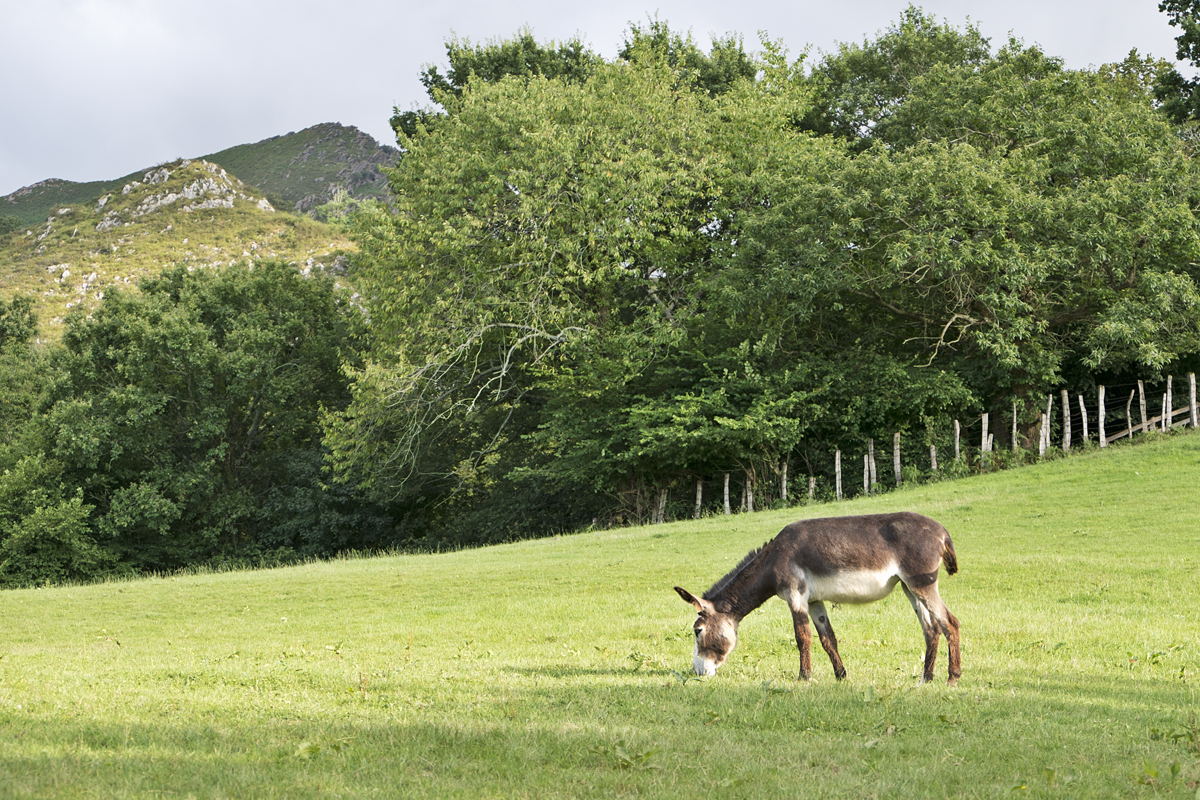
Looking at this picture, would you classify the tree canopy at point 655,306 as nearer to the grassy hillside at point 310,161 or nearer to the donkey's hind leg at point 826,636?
the donkey's hind leg at point 826,636

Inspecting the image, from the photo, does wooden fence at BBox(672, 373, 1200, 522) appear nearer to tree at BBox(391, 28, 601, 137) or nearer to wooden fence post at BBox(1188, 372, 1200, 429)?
wooden fence post at BBox(1188, 372, 1200, 429)

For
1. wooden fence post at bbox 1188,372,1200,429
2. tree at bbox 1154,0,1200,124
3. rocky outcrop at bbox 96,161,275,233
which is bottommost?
wooden fence post at bbox 1188,372,1200,429

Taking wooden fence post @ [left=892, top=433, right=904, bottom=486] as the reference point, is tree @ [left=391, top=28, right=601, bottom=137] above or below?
above

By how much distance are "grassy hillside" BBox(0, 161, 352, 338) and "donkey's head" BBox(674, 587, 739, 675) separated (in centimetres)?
5647

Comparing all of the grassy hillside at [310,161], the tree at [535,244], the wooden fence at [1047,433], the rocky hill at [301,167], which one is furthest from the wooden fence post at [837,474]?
the grassy hillside at [310,161]

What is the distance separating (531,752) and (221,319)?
39.7 metres

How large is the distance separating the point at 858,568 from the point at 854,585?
148mm

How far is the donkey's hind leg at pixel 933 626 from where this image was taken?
7850 mm

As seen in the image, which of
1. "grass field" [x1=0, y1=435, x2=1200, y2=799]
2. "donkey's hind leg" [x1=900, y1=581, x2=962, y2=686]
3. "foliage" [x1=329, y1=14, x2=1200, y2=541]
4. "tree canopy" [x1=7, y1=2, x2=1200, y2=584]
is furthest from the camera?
"tree canopy" [x1=7, y1=2, x2=1200, y2=584]

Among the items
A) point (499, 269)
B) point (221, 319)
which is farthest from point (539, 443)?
point (221, 319)

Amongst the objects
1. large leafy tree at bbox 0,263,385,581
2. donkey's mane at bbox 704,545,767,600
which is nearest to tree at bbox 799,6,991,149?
large leafy tree at bbox 0,263,385,581

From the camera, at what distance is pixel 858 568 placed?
304 inches

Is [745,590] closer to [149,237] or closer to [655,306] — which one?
[655,306]

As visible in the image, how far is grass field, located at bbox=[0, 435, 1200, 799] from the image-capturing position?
501cm
